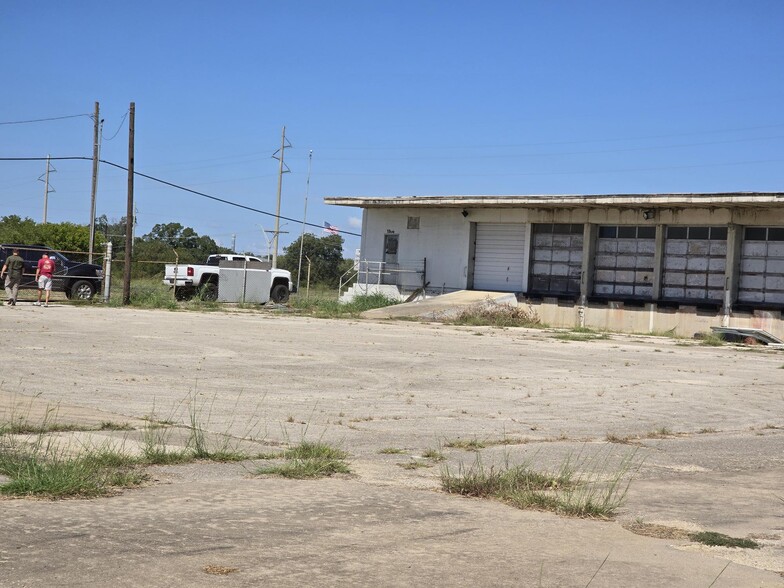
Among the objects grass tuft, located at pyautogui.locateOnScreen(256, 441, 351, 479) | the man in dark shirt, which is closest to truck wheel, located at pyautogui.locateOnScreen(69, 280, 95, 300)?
the man in dark shirt

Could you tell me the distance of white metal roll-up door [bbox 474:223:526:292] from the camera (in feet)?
130

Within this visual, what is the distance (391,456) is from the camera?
27.9 feet

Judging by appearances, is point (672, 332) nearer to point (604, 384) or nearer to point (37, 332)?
point (604, 384)

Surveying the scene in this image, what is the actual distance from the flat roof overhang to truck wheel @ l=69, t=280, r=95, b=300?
463 inches

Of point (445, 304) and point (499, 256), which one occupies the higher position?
point (499, 256)

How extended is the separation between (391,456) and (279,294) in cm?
3321

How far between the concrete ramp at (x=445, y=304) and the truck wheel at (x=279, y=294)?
607 centimetres

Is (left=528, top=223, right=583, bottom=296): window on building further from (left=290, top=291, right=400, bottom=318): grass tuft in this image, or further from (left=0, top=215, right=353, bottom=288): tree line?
(left=0, top=215, right=353, bottom=288): tree line

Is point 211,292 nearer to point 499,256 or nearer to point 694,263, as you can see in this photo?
point 499,256

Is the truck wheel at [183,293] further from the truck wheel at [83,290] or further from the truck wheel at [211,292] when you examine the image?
the truck wheel at [83,290]

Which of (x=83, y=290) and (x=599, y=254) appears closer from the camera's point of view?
(x=83, y=290)

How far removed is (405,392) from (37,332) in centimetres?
970

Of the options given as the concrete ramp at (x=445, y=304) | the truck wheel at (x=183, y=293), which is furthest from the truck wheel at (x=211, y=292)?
the concrete ramp at (x=445, y=304)

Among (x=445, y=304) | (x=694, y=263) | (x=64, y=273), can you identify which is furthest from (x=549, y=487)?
(x=64, y=273)
